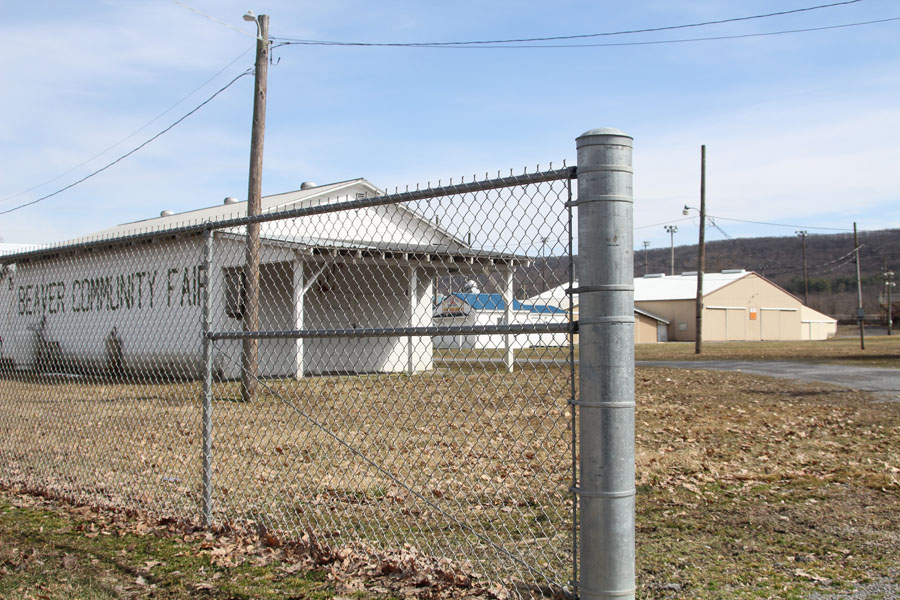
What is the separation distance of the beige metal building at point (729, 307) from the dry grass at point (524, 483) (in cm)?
4707

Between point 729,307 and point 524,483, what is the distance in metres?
55.4

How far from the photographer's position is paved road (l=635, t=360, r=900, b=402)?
52.1 ft

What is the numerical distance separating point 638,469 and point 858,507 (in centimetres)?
203

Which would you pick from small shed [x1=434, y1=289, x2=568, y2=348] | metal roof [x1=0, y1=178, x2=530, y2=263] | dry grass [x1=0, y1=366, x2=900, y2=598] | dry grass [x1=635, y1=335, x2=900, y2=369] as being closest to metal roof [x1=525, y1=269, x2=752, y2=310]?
dry grass [x1=635, y1=335, x2=900, y2=369]

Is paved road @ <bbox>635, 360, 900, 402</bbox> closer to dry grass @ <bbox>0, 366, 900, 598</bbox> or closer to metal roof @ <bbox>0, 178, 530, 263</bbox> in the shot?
dry grass @ <bbox>0, 366, 900, 598</bbox>

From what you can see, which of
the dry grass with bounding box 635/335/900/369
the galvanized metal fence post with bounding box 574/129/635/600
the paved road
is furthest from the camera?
the dry grass with bounding box 635/335/900/369

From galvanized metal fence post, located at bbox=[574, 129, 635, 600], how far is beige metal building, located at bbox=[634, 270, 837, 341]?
184 ft

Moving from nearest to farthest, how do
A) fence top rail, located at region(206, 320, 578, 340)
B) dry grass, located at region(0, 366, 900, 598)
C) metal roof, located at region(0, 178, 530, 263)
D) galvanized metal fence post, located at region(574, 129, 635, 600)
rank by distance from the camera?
1. galvanized metal fence post, located at region(574, 129, 635, 600)
2. fence top rail, located at region(206, 320, 578, 340)
3. dry grass, located at region(0, 366, 900, 598)
4. metal roof, located at region(0, 178, 530, 263)

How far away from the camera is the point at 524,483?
6.93m

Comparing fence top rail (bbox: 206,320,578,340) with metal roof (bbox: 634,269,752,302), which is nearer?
fence top rail (bbox: 206,320,578,340)

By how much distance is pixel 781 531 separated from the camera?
5.25 metres

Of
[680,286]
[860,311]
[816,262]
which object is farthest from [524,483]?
[816,262]

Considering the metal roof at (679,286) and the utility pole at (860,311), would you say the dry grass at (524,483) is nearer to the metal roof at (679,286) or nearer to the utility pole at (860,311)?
the utility pole at (860,311)

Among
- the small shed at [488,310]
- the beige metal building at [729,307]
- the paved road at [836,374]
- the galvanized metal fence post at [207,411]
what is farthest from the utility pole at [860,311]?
the galvanized metal fence post at [207,411]
